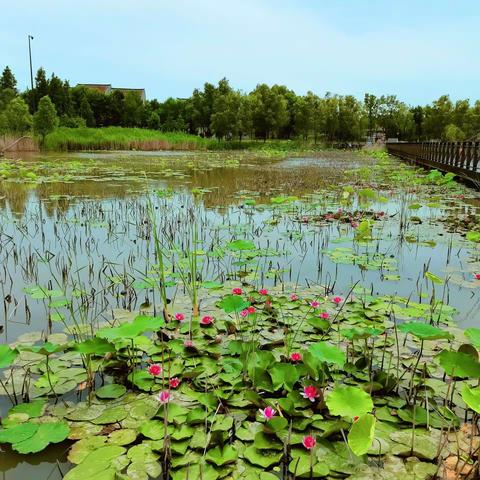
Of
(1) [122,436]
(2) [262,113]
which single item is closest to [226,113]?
(2) [262,113]

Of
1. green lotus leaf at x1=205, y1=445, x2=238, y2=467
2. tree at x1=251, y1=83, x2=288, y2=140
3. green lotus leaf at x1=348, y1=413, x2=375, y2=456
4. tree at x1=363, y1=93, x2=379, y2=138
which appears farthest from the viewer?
tree at x1=363, y1=93, x2=379, y2=138

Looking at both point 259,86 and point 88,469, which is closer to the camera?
point 88,469

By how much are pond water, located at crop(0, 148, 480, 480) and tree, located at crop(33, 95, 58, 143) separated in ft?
59.8

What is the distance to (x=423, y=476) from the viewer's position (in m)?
1.41

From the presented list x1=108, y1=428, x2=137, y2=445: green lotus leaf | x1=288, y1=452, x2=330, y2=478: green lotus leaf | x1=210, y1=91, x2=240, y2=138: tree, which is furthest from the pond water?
x1=210, y1=91, x2=240, y2=138: tree

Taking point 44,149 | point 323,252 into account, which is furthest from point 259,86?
point 323,252

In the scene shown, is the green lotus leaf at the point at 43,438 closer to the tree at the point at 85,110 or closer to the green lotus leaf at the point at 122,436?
the green lotus leaf at the point at 122,436

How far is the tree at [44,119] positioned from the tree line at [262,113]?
8.83m

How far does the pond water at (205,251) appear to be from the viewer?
110 inches

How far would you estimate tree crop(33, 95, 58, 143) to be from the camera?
23.9 meters

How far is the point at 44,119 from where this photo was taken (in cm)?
2408

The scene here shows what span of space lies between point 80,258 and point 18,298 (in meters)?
0.92

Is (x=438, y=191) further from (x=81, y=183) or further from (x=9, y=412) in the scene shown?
(x=9, y=412)

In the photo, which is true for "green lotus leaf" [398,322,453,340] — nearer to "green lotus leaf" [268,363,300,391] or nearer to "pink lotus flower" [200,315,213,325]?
"green lotus leaf" [268,363,300,391]
